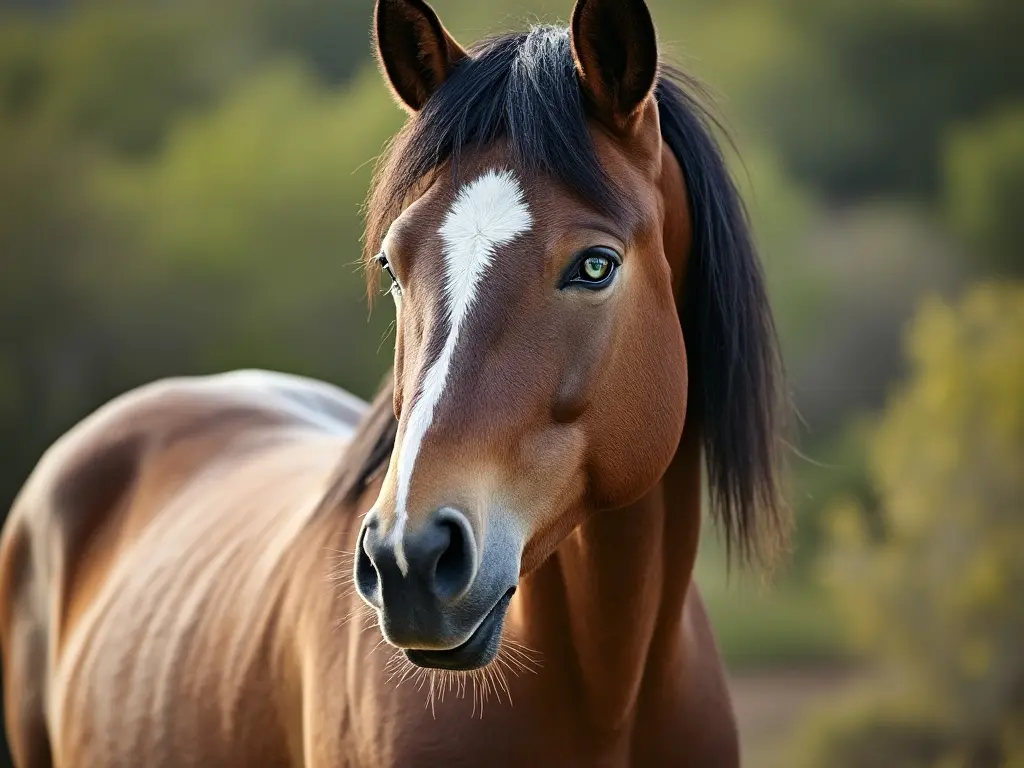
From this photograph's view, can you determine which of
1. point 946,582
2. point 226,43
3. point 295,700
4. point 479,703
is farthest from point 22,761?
point 226,43

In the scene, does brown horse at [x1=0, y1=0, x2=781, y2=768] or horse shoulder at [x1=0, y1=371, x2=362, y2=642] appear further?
horse shoulder at [x1=0, y1=371, x2=362, y2=642]

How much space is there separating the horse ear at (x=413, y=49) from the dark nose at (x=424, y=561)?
2.56 ft

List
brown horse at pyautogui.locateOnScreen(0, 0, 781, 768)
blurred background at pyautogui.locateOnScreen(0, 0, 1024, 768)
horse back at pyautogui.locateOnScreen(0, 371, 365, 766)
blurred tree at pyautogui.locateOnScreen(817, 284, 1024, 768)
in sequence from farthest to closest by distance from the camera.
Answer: blurred background at pyautogui.locateOnScreen(0, 0, 1024, 768) → blurred tree at pyautogui.locateOnScreen(817, 284, 1024, 768) → horse back at pyautogui.locateOnScreen(0, 371, 365, 766) → brown horse at pyautogui.locateOnScreen(0, 0, 781, 768)

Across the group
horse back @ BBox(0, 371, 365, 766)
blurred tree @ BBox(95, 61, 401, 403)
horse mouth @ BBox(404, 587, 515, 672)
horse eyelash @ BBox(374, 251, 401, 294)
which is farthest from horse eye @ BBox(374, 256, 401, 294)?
blurred tree @ BBox(95, 61, 401, 403)

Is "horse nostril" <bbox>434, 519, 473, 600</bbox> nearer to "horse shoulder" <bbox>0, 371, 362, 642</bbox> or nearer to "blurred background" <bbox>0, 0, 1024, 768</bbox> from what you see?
"horse shoulder" <bbox>0, 371, 362, 642</bbox>

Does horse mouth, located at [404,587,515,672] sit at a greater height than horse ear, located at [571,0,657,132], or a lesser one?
lesser

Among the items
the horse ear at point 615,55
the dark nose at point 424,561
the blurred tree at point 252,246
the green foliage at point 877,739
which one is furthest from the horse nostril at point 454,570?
the blurred tree at point 252,246

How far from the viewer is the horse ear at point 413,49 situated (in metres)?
1.79

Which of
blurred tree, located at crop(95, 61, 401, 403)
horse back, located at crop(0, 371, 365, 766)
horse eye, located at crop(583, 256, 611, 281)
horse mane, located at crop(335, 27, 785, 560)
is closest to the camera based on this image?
horse eye, located at crop(583, 256, 611, 281)

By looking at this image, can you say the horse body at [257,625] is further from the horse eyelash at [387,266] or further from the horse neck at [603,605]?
the horse eyelash at [387,266]

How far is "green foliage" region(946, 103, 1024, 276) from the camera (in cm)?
906

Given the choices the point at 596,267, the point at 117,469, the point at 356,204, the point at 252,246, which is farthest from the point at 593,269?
the point at 252,246

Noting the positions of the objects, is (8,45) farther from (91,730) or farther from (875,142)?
(91,730)

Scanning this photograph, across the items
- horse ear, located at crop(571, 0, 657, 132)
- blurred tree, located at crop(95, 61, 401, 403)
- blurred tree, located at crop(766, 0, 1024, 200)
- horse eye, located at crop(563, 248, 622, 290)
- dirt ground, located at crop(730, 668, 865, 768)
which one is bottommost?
dirt ground, located at crop(730, 668, 865, 768)
